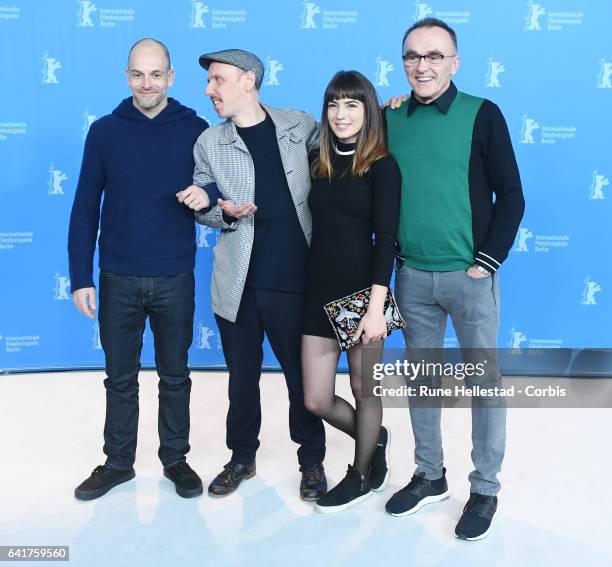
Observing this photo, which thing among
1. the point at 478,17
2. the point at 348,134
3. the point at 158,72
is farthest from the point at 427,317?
the point at 478,17

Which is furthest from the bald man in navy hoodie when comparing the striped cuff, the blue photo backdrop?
the blue photo backdrop

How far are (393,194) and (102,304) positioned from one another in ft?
3.62

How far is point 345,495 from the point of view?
97.2 inches

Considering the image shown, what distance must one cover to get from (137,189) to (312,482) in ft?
3.99

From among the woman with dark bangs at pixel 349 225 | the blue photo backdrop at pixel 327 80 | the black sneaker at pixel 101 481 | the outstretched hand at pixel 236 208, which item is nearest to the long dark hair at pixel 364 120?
the woman with dark bangs at pixel 349 225

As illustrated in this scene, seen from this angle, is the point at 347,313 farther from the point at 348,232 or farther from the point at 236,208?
the point at 236,208

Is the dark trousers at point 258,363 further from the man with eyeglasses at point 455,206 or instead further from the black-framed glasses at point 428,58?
the black-framed glasses at point 428,58

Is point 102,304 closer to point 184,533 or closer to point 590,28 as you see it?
point 184,533

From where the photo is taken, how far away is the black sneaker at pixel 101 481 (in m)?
2.54

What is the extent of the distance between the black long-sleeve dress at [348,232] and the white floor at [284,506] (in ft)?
2.25

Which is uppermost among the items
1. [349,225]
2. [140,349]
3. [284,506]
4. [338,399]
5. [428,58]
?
[428,58]

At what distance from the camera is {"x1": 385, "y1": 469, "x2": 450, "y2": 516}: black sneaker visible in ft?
8.01

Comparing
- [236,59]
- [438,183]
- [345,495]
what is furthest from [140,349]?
[438,183]

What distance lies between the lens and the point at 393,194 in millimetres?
2199
